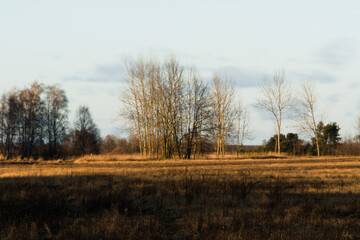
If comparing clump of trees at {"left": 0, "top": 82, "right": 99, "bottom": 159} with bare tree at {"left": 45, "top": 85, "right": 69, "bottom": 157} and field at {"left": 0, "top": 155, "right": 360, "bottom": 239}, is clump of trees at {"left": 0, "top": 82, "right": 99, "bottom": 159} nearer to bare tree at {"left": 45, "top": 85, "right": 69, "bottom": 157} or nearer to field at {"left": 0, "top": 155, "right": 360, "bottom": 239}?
bare tree at {"left": 45, "top": 85, "right": 69, "bottom": 157}

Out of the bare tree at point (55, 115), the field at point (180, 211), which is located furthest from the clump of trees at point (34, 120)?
the field at point (180, 211)

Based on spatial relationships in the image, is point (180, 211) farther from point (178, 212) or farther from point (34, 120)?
point (34, 120)

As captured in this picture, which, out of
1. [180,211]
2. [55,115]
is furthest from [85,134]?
[180,211]

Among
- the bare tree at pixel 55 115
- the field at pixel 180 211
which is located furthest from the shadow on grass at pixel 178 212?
the bare tree at pixel 55 115

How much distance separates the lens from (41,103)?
48281mm

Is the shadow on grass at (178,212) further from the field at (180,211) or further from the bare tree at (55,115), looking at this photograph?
the bare tree at (55,115)

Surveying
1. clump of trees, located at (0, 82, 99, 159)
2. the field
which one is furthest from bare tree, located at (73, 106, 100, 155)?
the field

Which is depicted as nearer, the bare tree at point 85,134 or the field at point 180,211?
the field at point 180,211

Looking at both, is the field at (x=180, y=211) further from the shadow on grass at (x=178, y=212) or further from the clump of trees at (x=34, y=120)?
the clump of trees at (x=34, y=120)

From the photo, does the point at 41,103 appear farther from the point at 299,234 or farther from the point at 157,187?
the point at 299,234

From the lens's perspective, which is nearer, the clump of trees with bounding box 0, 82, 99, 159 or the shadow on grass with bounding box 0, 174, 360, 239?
the shadow on grass with bounding box 0, 174, 360, 239

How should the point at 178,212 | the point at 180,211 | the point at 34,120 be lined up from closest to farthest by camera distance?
1. the point at 178,212
2. the point at 180,211
3. the point at 34,120

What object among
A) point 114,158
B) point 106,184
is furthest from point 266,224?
point 114,158

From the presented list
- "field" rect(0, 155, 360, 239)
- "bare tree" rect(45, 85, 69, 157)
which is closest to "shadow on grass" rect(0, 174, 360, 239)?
"field" rect(0, 155, 360, 239)
